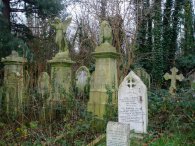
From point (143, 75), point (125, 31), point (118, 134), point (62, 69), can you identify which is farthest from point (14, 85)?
point (125, 31)

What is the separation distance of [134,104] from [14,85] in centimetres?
405

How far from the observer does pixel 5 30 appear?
10.9m

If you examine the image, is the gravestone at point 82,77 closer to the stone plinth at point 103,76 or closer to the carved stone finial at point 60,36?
the carved stone finial at point 60,36

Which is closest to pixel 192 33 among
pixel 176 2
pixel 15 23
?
pixel 176 2

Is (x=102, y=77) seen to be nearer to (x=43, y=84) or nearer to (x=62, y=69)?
(x=62, y=69)

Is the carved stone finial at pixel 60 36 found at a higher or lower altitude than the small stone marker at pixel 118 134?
higher

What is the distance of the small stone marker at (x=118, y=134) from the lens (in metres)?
4.53

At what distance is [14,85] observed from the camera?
8398 millimetres

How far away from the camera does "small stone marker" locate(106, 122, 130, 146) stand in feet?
14.9

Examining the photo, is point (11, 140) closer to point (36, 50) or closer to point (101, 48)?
point (101, 48)

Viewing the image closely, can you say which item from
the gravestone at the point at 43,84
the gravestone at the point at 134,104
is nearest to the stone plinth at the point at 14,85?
the gravestone at the point at 43,84

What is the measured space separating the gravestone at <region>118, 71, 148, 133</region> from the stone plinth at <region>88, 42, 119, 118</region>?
109 centimetres

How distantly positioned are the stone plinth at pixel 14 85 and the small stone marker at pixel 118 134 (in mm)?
3339

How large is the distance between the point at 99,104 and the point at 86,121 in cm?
69
